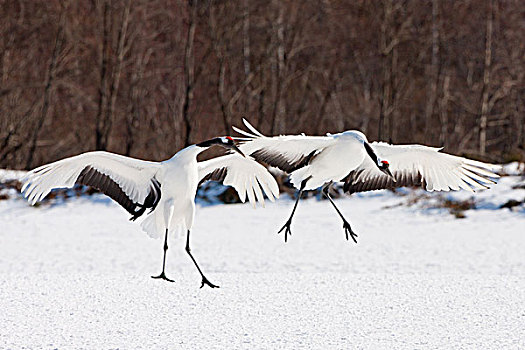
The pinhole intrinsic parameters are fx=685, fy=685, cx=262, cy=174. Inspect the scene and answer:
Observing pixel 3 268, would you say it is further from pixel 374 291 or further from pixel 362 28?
pixel 362 28

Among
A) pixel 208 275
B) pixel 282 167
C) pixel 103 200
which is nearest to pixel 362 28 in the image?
pixel 103 200

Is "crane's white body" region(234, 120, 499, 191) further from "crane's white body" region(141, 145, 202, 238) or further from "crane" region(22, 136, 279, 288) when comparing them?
"crane's white body" region(141, 145, 202, 238)

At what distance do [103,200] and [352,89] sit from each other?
10.3 meters

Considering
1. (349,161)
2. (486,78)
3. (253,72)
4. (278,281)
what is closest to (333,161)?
(349,161)

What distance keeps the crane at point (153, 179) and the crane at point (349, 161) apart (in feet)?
0.96

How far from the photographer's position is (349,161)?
464cm

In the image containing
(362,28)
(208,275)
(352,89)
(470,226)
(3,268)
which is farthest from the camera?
(352,89)

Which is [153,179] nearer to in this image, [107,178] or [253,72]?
[107,178]

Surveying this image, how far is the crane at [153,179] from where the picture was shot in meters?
4.77

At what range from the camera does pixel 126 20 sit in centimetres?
1597

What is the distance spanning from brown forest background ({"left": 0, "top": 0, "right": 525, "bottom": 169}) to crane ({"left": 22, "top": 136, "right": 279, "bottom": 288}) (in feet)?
33.8

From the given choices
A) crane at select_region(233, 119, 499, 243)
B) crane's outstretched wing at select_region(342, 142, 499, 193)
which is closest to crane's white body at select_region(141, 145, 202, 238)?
crane at select_region(233, 119, 499, 243)

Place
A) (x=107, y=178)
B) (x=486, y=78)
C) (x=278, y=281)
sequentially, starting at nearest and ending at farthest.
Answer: (x=107, y=178) < (x=278, y=281) < (x=486, y=78)

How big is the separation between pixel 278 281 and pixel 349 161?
7.48ft
